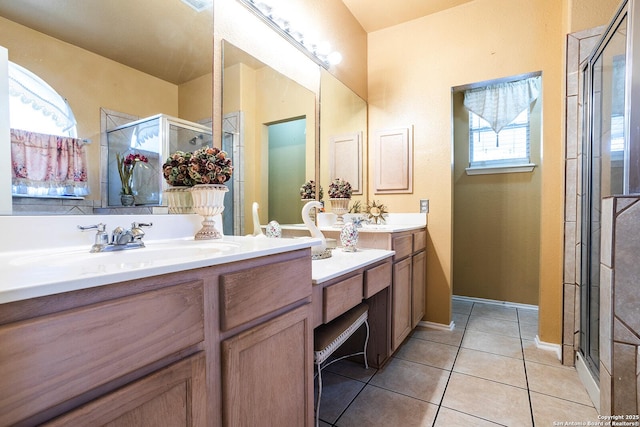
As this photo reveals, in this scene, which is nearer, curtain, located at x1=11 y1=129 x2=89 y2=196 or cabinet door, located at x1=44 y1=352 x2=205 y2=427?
cabinet door, located at x1=44 y1=352 x2=205 y2=427

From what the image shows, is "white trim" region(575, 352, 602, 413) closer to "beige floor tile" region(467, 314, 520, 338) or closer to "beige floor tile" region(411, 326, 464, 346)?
"beige floor tile" region(467, 314, 520, 338)

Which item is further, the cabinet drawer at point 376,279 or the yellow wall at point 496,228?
the yellow wall at point 496,228

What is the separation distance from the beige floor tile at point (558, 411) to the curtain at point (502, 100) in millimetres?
2417

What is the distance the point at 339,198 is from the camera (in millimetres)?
2377

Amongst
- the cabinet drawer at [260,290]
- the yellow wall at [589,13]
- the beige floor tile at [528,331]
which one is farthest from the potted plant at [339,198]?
the yellow wall at [589,13]

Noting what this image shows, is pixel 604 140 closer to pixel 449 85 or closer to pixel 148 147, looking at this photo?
pixel 449 85

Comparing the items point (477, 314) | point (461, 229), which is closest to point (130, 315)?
point (477, 314)

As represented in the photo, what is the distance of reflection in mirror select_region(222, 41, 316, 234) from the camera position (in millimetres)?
1471

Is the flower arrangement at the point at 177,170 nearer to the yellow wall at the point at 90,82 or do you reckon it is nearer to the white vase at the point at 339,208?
the yellow wall at the point at 90,82

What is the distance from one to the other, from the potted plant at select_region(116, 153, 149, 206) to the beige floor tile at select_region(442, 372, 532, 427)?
176cm

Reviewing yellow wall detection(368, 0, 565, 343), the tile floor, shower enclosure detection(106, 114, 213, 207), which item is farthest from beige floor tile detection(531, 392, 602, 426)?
shower enclosure detection(106, 114, 213, 207)

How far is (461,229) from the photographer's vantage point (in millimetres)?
3287

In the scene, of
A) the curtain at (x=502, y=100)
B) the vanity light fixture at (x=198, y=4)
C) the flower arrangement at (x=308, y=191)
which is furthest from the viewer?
the curtain at (x=502, y=100)

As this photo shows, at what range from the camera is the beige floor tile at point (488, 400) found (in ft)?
4.64
